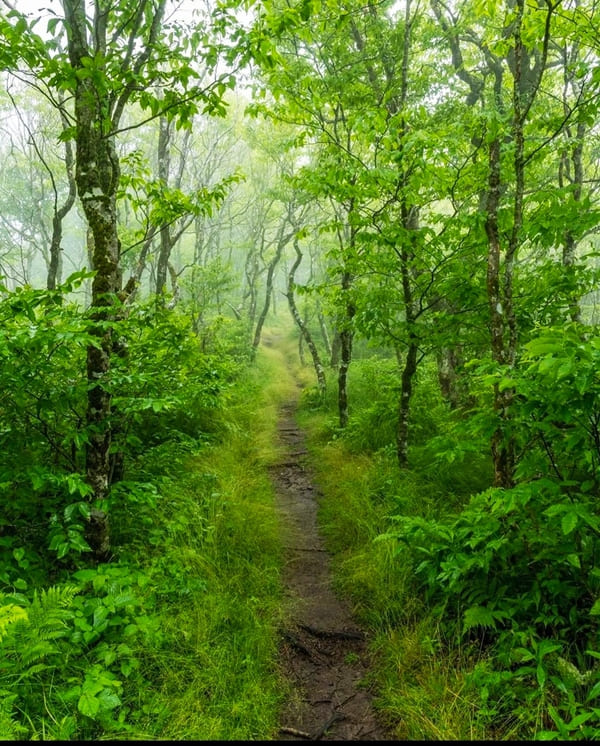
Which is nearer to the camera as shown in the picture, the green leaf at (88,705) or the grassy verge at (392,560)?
the green leaf at (88,705)

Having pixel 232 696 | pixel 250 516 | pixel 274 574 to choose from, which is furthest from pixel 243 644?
pixel 250 516

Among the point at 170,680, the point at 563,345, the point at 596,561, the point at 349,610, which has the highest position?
the point at 563,345

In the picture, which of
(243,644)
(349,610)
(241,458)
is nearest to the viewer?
(243,644)

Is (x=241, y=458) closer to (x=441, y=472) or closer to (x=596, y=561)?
(x=441, y=472)

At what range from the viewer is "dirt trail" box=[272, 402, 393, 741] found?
124 inches

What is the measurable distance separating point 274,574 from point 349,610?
1010 millimetres

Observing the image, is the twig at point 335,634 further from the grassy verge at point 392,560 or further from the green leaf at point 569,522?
the green leaf at point 569,522

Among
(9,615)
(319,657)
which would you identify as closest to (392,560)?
(319,657)

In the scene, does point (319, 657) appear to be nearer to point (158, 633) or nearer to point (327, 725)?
point (327, 725)

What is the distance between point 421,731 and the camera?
287cm

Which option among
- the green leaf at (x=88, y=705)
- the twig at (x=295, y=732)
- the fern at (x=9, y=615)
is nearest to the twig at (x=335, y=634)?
the twig at (x=295, y=732)

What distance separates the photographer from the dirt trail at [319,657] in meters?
3.15

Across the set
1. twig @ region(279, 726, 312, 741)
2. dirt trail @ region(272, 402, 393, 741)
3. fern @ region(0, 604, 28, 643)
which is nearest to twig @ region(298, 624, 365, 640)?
dirt trail @ region(272, 402, 393, 741)

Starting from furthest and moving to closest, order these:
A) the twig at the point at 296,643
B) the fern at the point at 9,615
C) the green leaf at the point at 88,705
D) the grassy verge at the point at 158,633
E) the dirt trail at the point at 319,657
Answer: the twig at the point at 296,643 → the dirt trail at the point at 319,657 → the grassy verge at the point at 158,633 → the green leaf at the point at 88,705 → the fern at the point at 9,615
